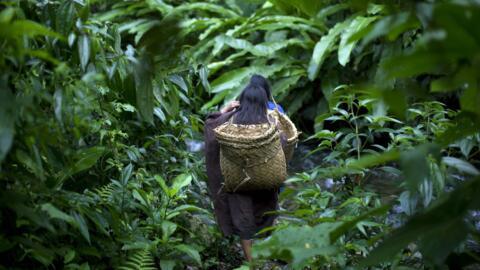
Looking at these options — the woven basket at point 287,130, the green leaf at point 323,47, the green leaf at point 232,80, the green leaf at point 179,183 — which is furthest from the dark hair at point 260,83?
the green leaf at point 232,80

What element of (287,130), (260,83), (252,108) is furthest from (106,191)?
(287,130)

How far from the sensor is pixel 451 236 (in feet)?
4.92

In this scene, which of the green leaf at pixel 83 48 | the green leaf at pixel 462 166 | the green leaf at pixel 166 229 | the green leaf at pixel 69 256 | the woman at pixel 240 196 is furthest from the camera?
the woman at pixel 240 196

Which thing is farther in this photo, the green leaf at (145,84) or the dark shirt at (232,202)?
the dark shirt at (232,202)

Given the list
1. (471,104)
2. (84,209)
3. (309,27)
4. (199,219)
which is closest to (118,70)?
(84,209)

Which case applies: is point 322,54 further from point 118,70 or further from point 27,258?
point 27,258

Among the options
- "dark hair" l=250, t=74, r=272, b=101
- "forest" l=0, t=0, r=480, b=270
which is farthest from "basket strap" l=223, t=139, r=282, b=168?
"dark hair" l=250, t=74, r=272, b=101

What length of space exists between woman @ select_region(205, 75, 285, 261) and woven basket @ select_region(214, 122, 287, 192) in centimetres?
12

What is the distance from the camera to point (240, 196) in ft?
13.8

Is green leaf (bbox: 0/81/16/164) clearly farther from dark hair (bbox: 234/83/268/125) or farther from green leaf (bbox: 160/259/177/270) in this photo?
dark hair (bbox: 234/83/268/125)

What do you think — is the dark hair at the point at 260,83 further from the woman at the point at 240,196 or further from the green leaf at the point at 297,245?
the green leaf at the point at 297,245

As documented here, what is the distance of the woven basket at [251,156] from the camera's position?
3.84m

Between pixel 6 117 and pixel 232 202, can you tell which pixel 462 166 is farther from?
pixel 232 202

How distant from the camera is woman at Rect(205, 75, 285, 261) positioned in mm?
4031
